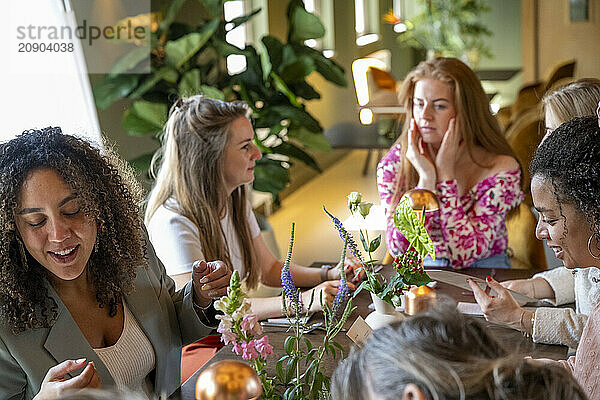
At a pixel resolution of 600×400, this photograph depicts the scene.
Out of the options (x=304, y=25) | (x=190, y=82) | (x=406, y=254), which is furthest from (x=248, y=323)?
(x=304, y=25)

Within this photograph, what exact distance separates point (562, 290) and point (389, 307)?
675 mm

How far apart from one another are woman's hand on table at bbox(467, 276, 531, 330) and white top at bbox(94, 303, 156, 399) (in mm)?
796

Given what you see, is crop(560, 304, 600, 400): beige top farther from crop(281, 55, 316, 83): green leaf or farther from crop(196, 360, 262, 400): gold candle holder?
crop(281, 55, 316, 83): green leaf

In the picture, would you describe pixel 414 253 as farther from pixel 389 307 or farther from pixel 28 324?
pixel 28 324

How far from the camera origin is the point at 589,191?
4.64 ft

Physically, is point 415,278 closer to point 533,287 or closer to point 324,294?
point 324,294

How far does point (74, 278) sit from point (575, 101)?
1.49m

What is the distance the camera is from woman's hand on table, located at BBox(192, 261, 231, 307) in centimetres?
186

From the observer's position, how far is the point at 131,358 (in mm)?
1738

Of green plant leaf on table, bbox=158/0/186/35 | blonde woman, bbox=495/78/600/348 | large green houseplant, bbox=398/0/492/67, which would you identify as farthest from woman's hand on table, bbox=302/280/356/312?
large green houseplant, bbox=398/0/492/67

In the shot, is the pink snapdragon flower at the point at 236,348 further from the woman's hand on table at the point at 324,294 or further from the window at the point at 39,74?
the window at the point at 39,74

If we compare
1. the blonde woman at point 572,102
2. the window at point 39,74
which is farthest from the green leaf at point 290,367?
the window at point 39,74

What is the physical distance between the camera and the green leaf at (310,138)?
3930mm

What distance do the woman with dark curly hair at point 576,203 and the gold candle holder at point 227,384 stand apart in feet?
2.17
